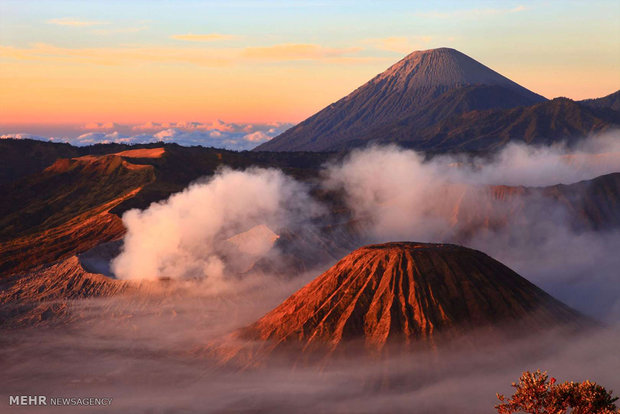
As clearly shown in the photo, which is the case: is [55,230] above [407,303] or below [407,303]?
above

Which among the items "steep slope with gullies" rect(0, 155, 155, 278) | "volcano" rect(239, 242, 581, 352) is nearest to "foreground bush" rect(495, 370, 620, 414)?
"volcano" rect(239, 242, 581, 352)

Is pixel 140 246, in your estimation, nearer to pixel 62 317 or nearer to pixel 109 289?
pixel 109 289

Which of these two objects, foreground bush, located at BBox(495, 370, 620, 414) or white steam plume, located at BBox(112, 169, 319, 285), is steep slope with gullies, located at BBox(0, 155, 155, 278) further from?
foreground bush, located at BBox(495, 370, 620, 414)

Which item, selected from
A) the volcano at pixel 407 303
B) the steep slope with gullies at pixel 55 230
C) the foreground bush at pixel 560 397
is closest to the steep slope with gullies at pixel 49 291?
the steep slope with gullies at pixel 55 230

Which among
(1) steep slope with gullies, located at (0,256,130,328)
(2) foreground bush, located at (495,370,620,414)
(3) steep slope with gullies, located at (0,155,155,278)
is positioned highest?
(2) foreground bush, located at (495,370,620,414)

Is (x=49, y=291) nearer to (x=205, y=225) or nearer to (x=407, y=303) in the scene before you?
(x=205, y=225)

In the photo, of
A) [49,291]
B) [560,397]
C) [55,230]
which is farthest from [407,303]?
[55,230]

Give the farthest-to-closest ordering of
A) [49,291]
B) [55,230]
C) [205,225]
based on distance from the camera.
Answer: [55,230]
[205,225]
[49,291]

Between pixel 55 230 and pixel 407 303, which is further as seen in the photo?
pixel 55 230

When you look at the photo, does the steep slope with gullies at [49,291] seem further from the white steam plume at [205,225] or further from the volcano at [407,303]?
the volcano at [407,303]
